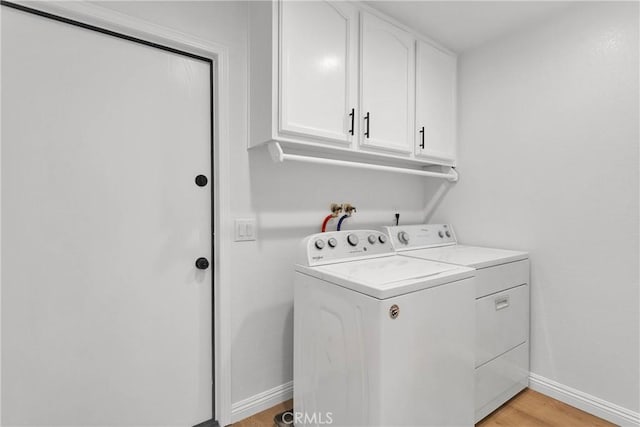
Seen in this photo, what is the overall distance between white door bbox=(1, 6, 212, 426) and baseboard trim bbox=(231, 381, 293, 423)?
18 centimetres

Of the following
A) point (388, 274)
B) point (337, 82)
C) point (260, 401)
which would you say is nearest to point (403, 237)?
point (388, 274)

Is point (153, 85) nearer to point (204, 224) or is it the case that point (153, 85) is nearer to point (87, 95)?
point (87, 95)

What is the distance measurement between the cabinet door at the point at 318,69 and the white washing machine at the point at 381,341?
585mm

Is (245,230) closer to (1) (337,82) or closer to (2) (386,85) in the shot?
(1) (337,82)

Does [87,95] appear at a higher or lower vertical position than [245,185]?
higher

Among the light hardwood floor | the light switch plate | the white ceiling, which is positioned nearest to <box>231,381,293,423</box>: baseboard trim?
the light hardwood floor

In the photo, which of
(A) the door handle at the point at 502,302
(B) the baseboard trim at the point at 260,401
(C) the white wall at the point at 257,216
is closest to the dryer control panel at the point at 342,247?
(C) the white wall at the point at 257,216

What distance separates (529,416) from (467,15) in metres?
2.31

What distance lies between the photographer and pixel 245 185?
167cm

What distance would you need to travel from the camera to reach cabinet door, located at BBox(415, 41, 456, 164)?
2.03m

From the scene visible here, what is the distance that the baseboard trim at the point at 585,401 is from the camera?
1591 millimetres

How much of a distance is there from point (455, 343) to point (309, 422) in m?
0.77

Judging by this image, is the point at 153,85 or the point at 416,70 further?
the point at 416,70

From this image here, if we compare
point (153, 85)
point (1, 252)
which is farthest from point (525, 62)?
point (1, 252)
